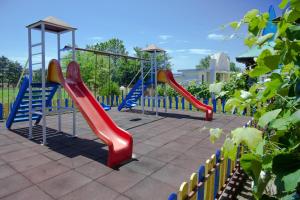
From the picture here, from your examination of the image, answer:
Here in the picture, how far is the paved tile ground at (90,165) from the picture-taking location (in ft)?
11.7

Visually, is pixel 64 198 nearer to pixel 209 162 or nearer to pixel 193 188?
pixel 193 188

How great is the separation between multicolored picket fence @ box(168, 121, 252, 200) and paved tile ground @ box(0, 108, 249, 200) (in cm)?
70

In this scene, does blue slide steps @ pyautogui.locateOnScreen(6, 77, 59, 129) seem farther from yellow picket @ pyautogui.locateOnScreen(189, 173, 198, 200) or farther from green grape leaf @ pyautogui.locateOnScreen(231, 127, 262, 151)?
green grape leaf @ pyautogui.locateOnScreen(231, 127, 262, 151)

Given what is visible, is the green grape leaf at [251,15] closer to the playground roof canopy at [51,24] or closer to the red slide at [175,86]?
the playground roof canopy at [51,24]

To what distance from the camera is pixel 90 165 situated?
466cm

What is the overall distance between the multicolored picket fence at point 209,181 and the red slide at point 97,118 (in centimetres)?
186

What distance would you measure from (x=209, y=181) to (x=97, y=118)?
134 inches

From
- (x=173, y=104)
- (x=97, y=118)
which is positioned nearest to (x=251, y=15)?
(x=97, y=118)

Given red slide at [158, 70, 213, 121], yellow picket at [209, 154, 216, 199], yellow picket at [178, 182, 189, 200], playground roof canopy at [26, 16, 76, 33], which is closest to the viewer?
yellow picket at [178, 182, 189, 200]

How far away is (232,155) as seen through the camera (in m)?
1.03

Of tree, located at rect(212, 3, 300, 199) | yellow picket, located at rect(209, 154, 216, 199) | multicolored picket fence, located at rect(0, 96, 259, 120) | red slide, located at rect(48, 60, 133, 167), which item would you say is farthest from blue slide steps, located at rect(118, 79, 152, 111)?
tree, located at rect(212, 3, 300, 199)

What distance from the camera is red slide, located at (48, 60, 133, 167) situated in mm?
4768

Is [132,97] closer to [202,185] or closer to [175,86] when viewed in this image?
[175,86]

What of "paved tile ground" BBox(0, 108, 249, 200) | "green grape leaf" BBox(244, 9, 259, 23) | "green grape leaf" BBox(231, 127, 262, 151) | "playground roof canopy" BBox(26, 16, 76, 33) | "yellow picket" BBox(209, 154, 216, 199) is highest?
"playground roof canopy" BBox(26, 16, 76, 33)
